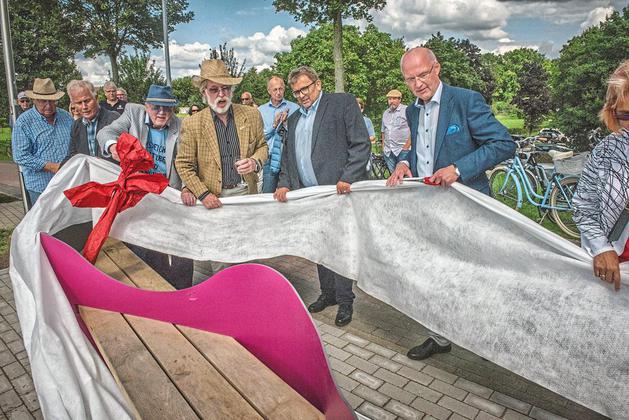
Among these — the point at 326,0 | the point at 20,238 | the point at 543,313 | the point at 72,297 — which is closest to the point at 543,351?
the point at 543,313

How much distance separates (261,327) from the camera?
228cm

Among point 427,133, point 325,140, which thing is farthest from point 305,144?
point 427,133

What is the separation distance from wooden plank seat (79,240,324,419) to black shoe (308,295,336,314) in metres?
1.97

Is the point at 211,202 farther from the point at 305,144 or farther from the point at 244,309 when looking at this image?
the point at 244,309

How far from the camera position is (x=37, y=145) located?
5.40 meters

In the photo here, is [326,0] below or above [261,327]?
above

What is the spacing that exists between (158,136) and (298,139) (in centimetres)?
123

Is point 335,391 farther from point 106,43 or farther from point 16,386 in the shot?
point 106,43

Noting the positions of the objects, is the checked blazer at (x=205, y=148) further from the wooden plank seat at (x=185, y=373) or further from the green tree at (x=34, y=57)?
the green tree at (x=34, y=57)

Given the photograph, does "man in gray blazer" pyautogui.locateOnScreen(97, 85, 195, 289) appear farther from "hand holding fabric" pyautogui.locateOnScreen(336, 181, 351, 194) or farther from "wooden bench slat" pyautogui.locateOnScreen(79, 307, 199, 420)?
"hand holding fabric" pyautogui.locateOnScreen(336, 181, 351, 194)

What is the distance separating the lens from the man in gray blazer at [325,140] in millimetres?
3996

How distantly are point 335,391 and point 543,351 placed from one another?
50.1 inches

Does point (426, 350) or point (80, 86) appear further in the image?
point (80, 86)

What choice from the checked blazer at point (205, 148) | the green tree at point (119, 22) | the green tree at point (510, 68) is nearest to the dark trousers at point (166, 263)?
the checked blazer at point (205, 148)
